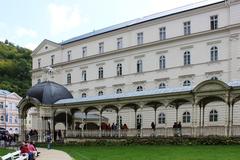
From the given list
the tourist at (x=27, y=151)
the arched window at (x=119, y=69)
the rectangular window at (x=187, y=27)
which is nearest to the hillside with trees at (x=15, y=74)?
the arched window at (x=119, y=69)

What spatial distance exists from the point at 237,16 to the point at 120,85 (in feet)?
60.9

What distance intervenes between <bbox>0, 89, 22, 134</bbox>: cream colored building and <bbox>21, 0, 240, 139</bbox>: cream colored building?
36296 mm

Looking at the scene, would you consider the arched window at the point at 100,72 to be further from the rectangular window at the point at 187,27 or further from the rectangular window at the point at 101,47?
the rectangular window at the point at 187,27

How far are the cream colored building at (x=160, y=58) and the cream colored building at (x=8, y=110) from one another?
3630 centimetres

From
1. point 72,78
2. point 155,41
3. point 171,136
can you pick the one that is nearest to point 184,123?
point 155,41

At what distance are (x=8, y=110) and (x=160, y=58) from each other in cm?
6016

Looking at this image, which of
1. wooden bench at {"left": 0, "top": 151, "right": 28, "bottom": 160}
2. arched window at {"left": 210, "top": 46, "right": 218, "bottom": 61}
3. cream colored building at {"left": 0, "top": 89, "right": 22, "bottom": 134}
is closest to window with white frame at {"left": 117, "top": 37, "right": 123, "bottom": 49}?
arched window at {"left": 210, "top": 46, "right": 218, "bottom": 61}

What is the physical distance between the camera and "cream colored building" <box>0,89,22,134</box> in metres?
102

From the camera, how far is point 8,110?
104625mm

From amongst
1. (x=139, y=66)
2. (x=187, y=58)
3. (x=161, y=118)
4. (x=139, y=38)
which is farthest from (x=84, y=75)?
(x=187, y=58)

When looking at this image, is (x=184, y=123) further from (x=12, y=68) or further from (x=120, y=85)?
(x=12, y=68)

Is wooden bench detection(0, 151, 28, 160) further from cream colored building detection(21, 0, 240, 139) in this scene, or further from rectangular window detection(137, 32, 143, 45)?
rectangular window detection(137, 32, 143, 45)

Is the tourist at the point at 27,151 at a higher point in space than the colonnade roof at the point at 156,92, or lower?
lower

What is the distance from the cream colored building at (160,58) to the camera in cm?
4650
